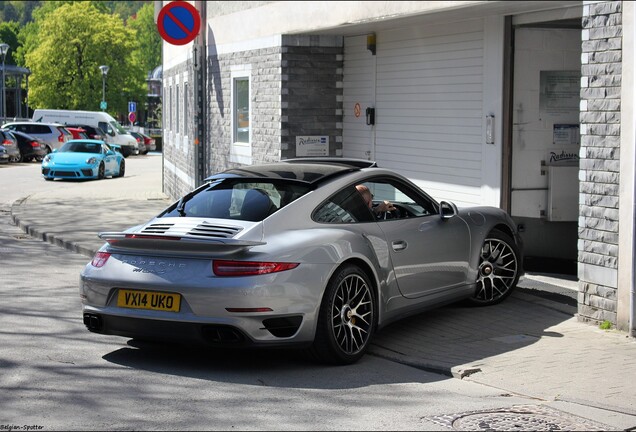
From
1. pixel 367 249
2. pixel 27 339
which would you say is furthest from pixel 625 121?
pixel 27 339

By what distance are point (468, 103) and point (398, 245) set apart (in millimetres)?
5185

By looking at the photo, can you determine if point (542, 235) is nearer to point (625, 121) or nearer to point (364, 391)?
point (625, 121)

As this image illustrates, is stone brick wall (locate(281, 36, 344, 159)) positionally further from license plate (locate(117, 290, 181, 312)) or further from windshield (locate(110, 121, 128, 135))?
windshield (locate(110, 121, 128, 135))

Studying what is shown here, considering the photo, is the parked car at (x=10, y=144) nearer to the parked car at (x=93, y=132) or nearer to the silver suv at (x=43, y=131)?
the silver suv at (x=43, y=131)

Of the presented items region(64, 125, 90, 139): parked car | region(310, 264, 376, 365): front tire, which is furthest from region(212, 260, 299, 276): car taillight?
region(64, 125, 90, 139): parked car

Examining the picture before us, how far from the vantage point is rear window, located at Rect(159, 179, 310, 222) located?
7.98 meters

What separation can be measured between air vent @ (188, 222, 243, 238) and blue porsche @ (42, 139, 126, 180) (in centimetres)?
2626

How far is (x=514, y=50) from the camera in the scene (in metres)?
12.5

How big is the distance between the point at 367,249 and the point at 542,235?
5.74m

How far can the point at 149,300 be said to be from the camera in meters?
7.55

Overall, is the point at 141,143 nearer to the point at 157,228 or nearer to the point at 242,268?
the point at 157,228

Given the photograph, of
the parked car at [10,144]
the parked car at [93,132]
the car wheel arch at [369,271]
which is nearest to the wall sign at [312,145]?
the car wheel arch at [369,271]

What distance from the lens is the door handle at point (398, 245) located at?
8515 mm

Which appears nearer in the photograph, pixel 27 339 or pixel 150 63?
pixel 27 339
